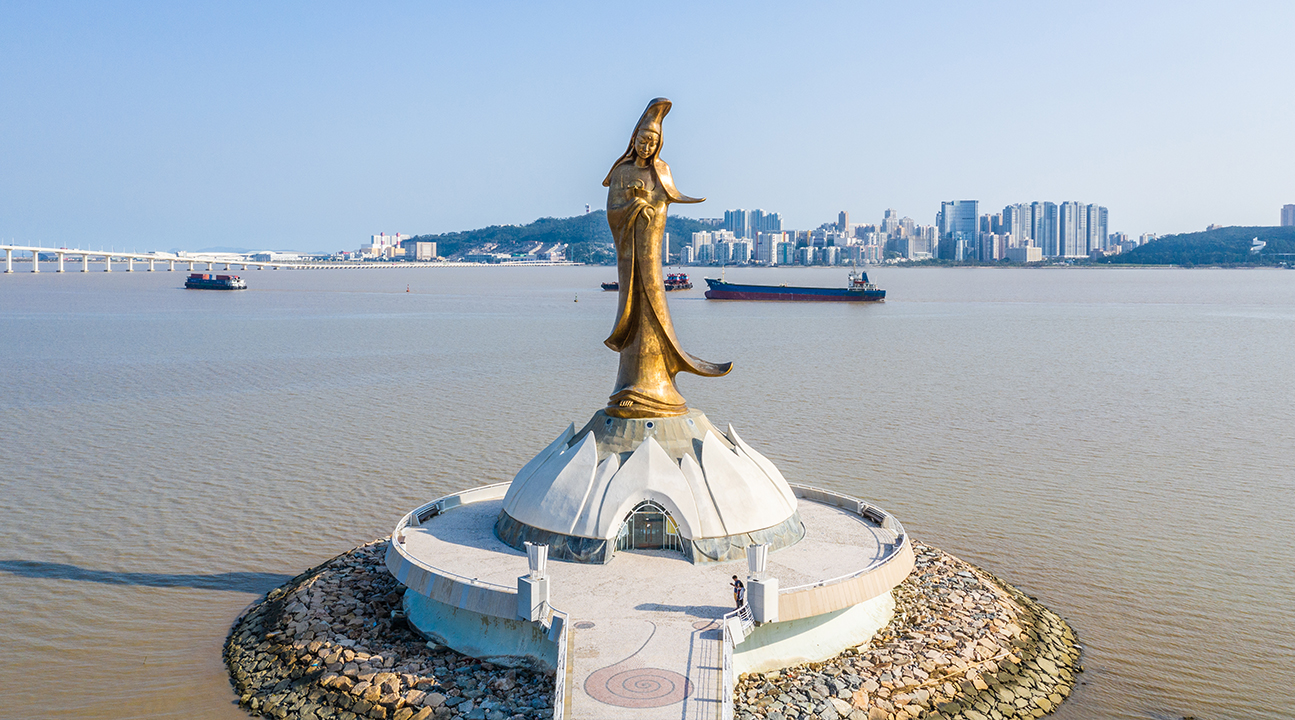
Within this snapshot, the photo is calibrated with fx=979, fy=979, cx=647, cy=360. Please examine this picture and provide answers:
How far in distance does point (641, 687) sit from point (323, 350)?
1884 inches

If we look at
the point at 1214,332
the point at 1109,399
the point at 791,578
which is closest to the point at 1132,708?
the point at 791,578

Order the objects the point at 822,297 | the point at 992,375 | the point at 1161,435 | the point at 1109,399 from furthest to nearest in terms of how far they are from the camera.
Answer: the point at 822,297
the point at 992,375
the point at 1109,399
the point at 1161,435

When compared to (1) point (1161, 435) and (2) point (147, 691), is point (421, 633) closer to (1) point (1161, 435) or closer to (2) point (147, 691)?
(2) point (147, 691)

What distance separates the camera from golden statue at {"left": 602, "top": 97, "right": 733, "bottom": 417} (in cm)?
1817

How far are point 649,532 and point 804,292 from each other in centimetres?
9729

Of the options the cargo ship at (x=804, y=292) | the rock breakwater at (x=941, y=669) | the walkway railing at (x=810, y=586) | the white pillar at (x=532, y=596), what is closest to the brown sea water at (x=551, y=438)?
the rock breakwater at (x=941, y=669)

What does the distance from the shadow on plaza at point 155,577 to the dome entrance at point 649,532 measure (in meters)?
8.31

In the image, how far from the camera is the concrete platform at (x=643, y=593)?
13141 mm

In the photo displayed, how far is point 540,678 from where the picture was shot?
14828mm

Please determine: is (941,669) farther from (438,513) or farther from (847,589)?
(438,513)

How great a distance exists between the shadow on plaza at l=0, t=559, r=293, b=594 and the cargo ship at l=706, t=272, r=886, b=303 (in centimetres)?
9261

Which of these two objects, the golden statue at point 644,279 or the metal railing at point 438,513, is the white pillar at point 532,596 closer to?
the metal railing at point 438,513

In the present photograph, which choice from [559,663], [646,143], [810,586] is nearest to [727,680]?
[559,663]

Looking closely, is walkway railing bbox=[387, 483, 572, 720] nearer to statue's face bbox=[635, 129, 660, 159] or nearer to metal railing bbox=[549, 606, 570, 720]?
metal railing bbox=[549, 606, 570, 720]
